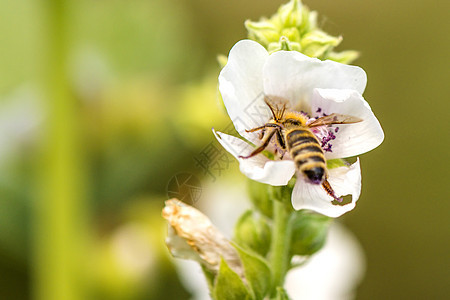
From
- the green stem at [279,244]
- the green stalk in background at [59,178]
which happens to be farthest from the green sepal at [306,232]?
the green stalk in background at [59,178]

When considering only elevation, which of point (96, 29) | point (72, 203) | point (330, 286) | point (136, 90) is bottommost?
point (330, 286)

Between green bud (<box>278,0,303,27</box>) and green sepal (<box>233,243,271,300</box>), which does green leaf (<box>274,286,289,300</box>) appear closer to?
green sepal (<box>233,243,271,300</box>)

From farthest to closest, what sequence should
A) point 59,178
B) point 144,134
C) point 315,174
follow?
point 144,134 < point 59,178 < point 315,174

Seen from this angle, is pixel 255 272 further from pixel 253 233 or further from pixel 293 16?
pixel 293 16

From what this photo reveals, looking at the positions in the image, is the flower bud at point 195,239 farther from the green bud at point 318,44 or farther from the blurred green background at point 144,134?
the blurred green background at point 144,134

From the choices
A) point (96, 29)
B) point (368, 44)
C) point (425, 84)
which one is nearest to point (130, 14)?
point (96, 29)

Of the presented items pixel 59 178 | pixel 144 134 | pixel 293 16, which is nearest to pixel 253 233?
pixel 293 16

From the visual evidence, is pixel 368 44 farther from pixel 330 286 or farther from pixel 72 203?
pixel 72 203
